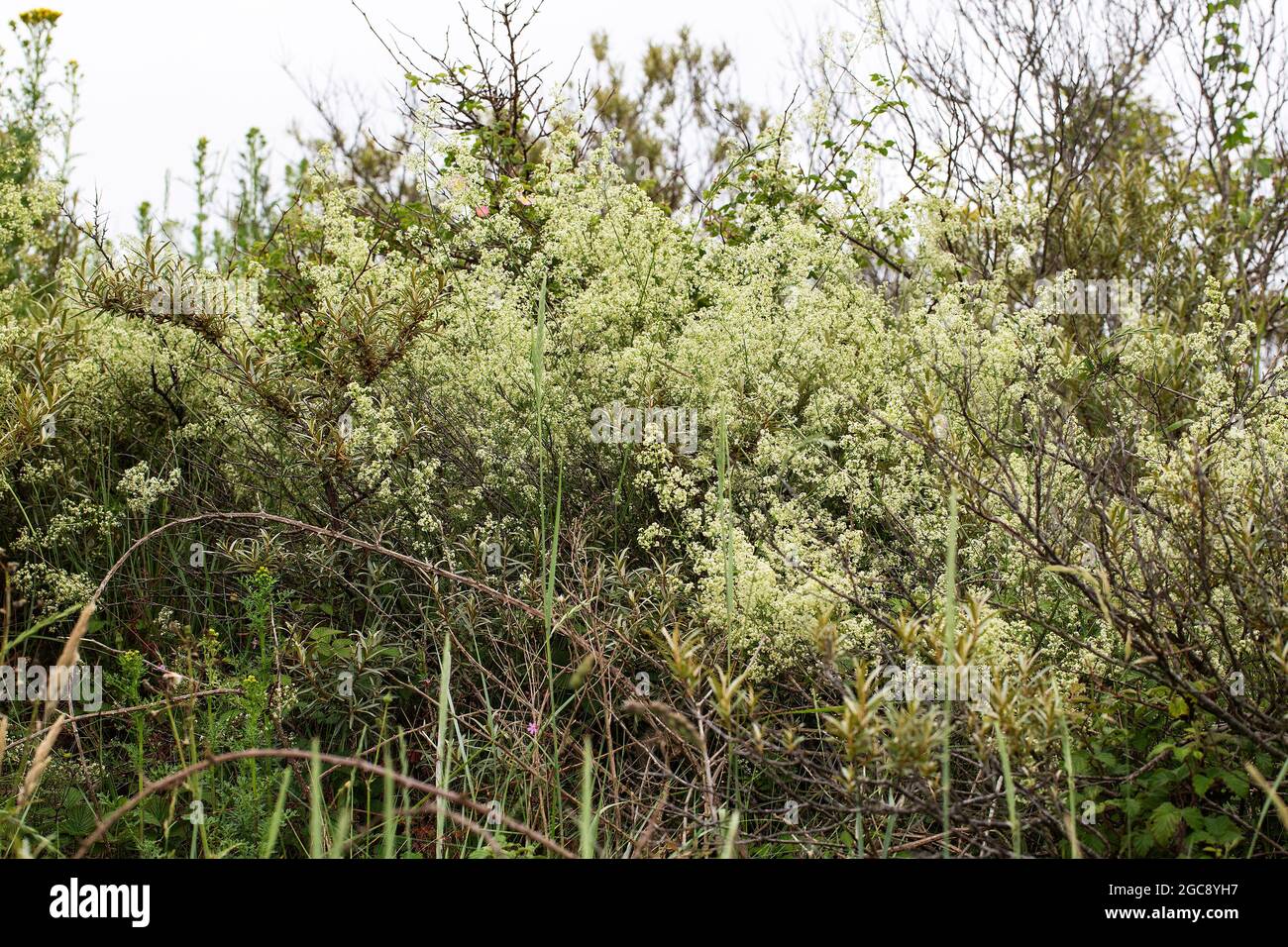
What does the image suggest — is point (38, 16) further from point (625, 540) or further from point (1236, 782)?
point (1236, 782)

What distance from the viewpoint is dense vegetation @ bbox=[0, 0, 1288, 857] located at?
2.28 meters

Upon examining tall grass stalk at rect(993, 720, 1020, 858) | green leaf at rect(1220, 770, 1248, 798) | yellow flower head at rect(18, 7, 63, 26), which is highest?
yellow flower head at rect(18, 7, 63, 26)

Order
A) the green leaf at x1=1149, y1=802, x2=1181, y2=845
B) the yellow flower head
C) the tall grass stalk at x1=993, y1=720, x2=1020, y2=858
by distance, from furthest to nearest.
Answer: the yellow flower head, the green leaf at x1=1149, y1=802, x2=1181, y2=845, the tall grass stalk at x1=993, y1=720, x2=1020, y2=858

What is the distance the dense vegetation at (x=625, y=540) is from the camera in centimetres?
228

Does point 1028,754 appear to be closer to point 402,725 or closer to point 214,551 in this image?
point 402,725

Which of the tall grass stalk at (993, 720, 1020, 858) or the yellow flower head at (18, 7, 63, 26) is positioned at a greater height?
the yellow flower head at (18, 7, 63, 26)

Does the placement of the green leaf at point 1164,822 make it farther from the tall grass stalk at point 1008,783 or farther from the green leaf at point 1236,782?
the tall grass stalk at point 1008,783

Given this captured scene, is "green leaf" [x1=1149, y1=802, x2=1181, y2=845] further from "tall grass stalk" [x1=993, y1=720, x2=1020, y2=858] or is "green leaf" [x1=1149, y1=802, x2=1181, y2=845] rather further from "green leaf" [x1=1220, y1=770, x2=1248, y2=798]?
"tall grass stalk" [x1=993, y1=720, x2=1020, y2=858]

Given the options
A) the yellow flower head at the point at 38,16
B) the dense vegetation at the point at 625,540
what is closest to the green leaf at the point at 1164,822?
the dense vegetation at the point at 625,540

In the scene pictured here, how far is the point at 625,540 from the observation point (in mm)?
3557

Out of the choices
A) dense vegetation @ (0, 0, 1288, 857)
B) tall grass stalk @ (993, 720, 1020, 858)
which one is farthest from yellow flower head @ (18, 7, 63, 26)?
tall grass stalk @ (993, 720, 1020, 858)

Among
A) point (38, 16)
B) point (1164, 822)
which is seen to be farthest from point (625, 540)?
point (38, 16)
